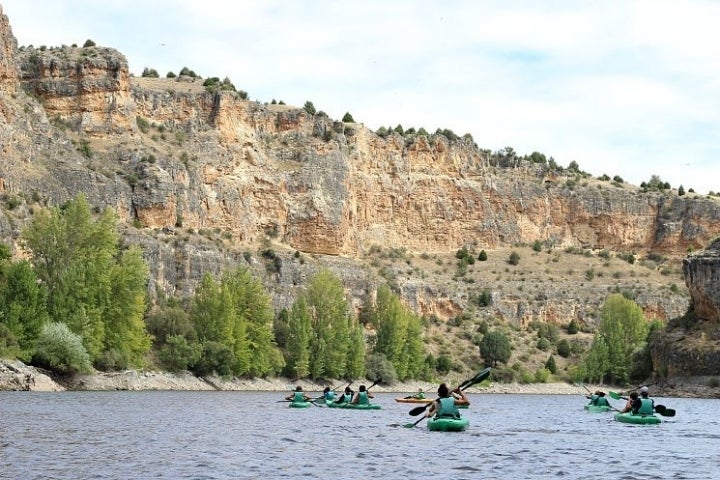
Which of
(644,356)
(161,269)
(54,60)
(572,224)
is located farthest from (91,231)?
(572,224)

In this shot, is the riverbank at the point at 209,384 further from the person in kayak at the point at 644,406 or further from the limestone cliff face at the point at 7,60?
the person in kayak at the point at 644,406

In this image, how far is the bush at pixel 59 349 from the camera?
71000mm

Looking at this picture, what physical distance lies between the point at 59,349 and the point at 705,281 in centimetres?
5817

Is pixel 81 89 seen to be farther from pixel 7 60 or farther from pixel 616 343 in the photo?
pixel 616 343

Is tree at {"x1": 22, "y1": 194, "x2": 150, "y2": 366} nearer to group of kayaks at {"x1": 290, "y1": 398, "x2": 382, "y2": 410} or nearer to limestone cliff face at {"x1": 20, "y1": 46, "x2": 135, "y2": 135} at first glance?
group of kayaks at {"x1": 290, "y1": 398, "x2": 382, "y2": 410}

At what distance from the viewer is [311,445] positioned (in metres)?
42.2

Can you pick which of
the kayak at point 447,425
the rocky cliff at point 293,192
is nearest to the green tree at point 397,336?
the rocky cliff at point 293,192

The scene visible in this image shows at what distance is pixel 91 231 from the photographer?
78938 millimetres

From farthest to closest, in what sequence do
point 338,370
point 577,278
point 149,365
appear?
point 577,278 < point 338,370 < point 149,365

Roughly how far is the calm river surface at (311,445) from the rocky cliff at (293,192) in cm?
3855

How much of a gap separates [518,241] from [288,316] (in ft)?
210

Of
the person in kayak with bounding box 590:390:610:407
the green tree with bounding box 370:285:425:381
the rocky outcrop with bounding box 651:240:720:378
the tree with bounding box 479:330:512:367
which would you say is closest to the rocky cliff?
the green tree with bounding box 370:285:425:381

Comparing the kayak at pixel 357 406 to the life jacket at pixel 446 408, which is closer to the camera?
the life jacket at pixel 446 408

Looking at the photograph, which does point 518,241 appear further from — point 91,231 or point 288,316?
point 91,231
